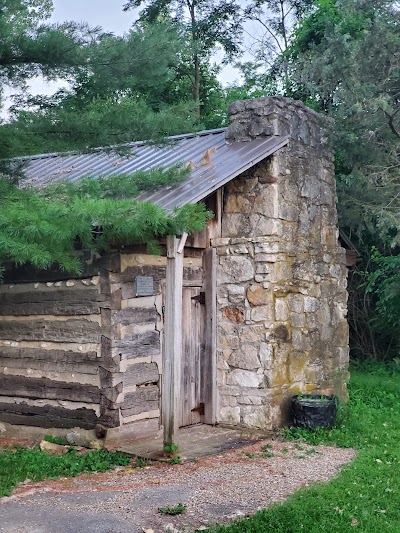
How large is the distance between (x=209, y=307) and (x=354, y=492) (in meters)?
3.70

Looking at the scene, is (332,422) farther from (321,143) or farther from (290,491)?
(321,143)

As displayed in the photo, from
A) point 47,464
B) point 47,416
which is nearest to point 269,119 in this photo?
point 47,416

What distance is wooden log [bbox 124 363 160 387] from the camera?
7967 millimetres

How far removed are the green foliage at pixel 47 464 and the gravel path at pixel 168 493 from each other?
19 centimetres

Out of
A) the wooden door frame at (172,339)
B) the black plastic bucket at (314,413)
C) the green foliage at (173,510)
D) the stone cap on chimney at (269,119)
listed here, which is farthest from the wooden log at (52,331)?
the stone cap on chimney at (269,119)

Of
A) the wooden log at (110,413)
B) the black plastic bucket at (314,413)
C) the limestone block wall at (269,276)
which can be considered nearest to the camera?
the wooden log at (110,413)

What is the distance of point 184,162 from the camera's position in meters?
8.67

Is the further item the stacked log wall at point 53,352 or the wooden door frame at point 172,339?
the stacked log wall at point 53,352

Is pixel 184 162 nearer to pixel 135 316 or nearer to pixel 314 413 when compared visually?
pixel 135 316

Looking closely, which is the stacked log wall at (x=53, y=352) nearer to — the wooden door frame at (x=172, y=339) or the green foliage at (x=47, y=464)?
the green foliage at (x=47, y=464)

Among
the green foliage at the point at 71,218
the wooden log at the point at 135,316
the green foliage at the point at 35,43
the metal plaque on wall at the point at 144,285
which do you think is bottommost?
the wooden log at the point at 135,316

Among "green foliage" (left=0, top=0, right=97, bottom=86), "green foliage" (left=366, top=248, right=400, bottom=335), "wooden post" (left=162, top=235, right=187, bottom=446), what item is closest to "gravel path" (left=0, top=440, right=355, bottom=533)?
"wooden post" (left=162, top=235, right=187, bottom=446)

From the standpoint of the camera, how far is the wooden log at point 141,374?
314 inches

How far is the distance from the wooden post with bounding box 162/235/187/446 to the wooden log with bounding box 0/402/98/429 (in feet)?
3.64
